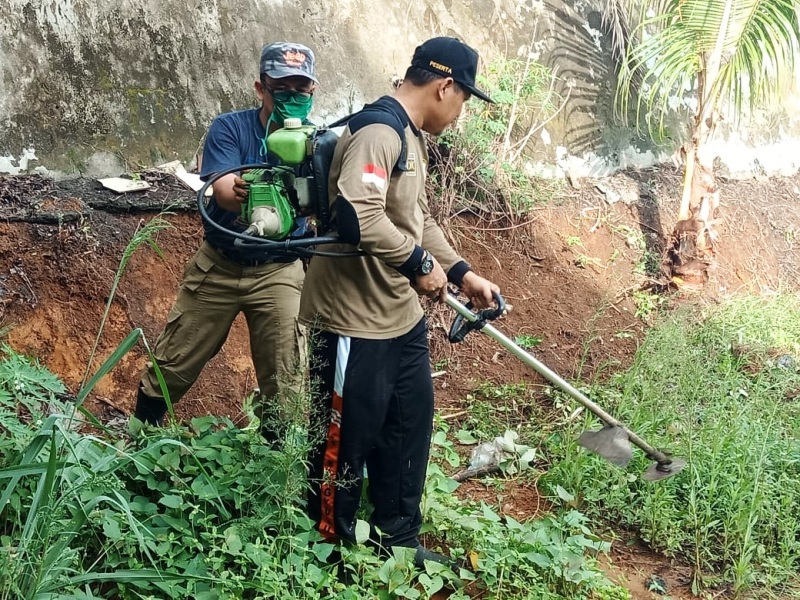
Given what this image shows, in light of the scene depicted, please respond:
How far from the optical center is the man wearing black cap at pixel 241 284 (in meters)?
3.34

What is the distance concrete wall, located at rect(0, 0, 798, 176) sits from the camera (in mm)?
4918

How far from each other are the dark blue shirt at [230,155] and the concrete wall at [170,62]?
2057 millimetres

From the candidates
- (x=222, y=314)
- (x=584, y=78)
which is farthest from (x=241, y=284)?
(x=584, y=78)

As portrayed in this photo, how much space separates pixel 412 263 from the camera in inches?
100

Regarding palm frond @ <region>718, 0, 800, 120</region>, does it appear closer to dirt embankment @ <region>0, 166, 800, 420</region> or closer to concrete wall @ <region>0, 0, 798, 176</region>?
dirt embankment @ <region>0, 166, 800, 420</region>

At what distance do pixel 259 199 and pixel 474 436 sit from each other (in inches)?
85.2

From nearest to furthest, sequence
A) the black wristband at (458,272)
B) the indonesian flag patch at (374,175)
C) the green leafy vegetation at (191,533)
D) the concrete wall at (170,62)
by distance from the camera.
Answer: the green leafy vegetation at (191,533) → the indonesian flag patch at (374,175) → the black wristband at (458,272) → the concrete wall at (170,62)

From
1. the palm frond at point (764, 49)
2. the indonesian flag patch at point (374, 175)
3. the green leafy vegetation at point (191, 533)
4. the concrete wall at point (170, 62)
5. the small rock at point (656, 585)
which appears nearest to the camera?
the green leafy vegetation at point (191, 533)

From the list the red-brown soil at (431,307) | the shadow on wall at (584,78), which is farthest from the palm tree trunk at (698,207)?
the shadow on wall at (584,78)

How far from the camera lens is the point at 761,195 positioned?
28.6ft

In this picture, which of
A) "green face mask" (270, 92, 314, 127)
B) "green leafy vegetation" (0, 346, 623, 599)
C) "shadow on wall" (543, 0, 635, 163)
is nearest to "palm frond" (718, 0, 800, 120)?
"shadow on wall" (543, 0, 635, 163)

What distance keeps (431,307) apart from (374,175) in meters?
2.94

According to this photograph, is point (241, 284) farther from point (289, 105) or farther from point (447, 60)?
point (447, 60)

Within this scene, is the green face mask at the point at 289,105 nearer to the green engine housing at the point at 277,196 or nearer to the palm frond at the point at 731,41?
the green engine housing at the point at 277,196
